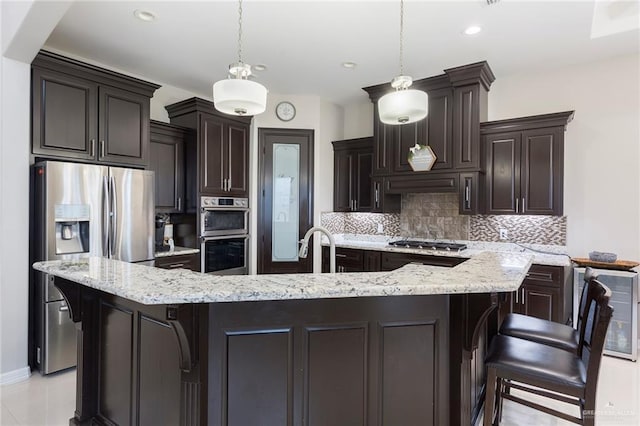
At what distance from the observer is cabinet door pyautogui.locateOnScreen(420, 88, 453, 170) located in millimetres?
4035

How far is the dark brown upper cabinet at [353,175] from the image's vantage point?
16.0ft

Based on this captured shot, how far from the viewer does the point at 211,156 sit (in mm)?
4285

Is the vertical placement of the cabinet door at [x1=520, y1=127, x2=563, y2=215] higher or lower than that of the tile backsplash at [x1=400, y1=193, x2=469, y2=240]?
higher

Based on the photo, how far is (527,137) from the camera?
371 centimetres

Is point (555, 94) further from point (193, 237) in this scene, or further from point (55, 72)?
point (55, 72)

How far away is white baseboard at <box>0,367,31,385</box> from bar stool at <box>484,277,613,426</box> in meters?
3.47

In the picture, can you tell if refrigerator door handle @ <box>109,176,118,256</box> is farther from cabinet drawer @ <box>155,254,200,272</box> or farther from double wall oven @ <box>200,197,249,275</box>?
double wall oven @ <box>200,197,249,275</box>

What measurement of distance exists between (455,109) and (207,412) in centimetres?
386

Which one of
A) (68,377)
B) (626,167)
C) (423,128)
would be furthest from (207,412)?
(626,167)

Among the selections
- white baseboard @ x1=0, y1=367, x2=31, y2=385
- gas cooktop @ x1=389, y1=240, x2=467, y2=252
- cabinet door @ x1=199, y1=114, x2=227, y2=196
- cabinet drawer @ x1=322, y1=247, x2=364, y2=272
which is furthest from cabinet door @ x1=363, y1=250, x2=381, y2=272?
white baseboard @ x1=0, y1=367, x2=31, y2=385

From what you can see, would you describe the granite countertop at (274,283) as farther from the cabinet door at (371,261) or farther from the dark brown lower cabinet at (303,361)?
the cabinet door at (371,261)

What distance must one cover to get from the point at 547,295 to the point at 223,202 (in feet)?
12.3

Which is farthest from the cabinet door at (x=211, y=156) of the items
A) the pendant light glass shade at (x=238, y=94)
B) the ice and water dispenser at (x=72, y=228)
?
the pendant light glass shade at (x=238, y=94)

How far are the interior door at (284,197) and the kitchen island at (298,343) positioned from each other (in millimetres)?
3130
